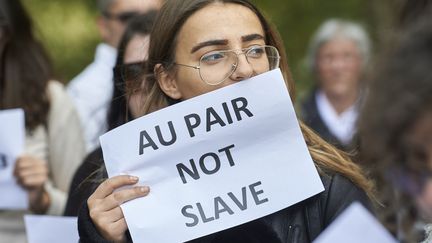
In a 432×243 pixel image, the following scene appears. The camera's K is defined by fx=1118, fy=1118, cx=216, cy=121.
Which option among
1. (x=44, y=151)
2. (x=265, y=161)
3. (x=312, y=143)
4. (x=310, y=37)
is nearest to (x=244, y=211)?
(x=265, y=161)

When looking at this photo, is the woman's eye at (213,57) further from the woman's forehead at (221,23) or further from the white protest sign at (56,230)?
the white protest sign at (56,230)

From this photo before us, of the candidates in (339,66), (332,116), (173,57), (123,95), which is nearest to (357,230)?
(173,57)

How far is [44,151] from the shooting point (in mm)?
5152

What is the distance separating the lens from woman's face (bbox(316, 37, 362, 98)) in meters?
7.74

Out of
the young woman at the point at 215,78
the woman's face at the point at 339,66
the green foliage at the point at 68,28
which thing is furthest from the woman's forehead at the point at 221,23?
the green foliage at the point at 68,28

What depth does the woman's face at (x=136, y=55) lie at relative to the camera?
3.95 meters

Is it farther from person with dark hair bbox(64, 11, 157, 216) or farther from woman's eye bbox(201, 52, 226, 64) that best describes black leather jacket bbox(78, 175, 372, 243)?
person with dark hair bbox(64, 11, 157, 216)

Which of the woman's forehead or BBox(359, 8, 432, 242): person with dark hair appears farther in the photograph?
the woman's forehead

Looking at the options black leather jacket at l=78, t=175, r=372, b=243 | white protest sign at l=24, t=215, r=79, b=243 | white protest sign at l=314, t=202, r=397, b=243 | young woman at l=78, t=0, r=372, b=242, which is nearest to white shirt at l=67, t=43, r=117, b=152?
white protest sign at l=24, t=215, r=79, b=243

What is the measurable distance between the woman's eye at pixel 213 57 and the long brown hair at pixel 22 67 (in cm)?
189

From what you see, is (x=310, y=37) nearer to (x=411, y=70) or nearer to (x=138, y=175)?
(x=138, y=175)

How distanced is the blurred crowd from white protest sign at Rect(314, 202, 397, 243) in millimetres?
51

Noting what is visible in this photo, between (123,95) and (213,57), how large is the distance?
0.82 m

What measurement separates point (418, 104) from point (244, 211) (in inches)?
48.0
